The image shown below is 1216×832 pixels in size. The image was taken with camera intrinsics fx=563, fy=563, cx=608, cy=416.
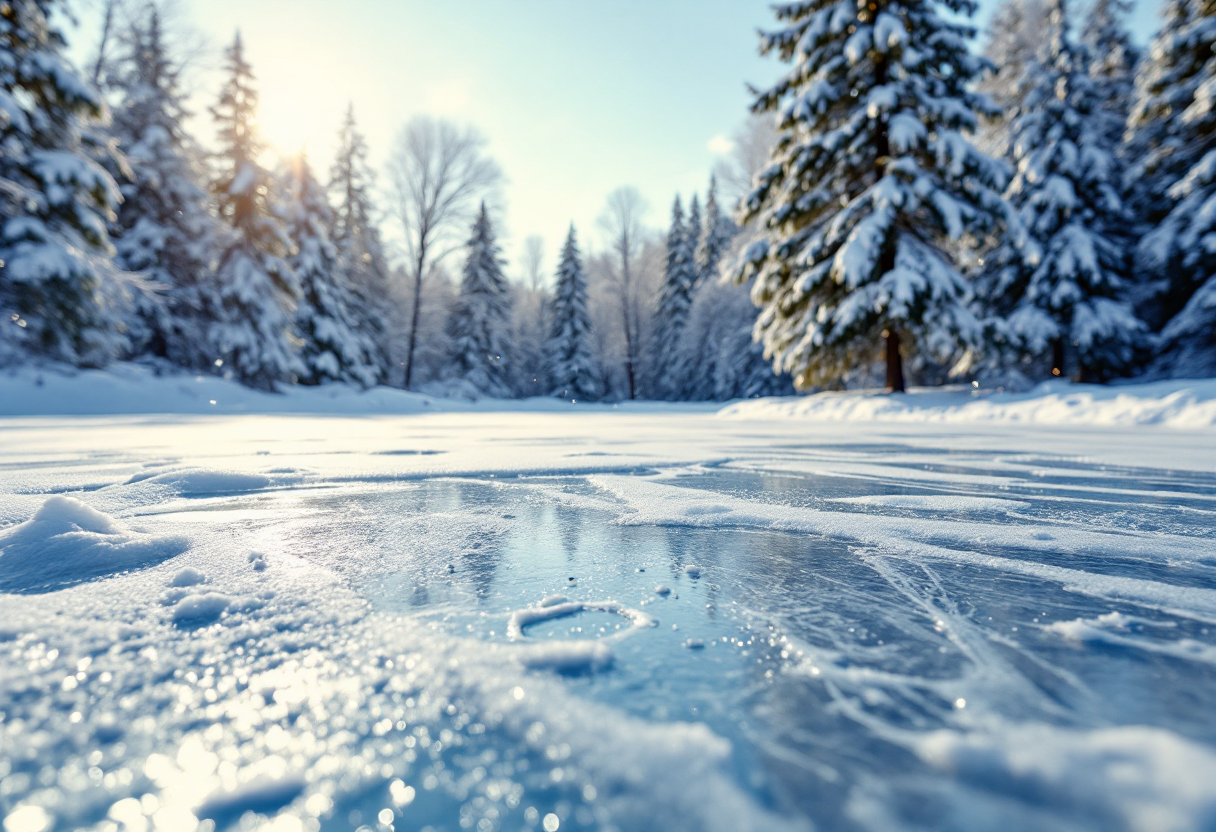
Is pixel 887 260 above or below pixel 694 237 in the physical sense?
below

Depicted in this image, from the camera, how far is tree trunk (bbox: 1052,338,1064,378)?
12.8 m

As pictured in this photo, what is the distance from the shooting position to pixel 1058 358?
1296 cm

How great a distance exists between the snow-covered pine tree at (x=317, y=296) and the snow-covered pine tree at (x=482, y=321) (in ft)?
23.1

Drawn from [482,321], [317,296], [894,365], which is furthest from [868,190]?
[482,321]

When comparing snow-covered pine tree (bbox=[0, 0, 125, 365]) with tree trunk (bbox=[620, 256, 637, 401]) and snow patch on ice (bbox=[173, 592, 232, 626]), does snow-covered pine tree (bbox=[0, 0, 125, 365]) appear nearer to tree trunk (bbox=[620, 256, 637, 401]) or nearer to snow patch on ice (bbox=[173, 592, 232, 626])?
snow patch on ice (bbox=[173, 592, 232, 626])

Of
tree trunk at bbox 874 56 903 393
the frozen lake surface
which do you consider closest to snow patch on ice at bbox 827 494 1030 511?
the frozen lake surface

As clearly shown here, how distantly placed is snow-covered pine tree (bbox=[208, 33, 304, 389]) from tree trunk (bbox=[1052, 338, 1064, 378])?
18.0m

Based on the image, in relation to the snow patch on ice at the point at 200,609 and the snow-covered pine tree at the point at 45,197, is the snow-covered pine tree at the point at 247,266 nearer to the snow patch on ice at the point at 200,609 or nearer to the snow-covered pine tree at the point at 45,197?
the snow-covered pine tree at the point at 45,197

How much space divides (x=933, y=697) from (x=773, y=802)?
0.35m

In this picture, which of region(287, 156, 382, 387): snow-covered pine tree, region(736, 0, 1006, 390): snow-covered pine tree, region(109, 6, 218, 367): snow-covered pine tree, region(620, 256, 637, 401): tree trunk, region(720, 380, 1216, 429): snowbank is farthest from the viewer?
region(620, 256, 637, 401): tree trunk

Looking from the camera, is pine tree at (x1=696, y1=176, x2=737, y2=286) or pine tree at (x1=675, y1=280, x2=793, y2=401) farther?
pine tree at (x1=696, y1=176, x2=737, y2=286)

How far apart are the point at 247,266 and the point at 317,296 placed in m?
4.18

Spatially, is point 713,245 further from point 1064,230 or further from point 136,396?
point 136,396

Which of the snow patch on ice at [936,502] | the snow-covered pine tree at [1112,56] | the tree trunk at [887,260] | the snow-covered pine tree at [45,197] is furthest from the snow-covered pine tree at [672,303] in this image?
the snow patch on ice at [936,502]
